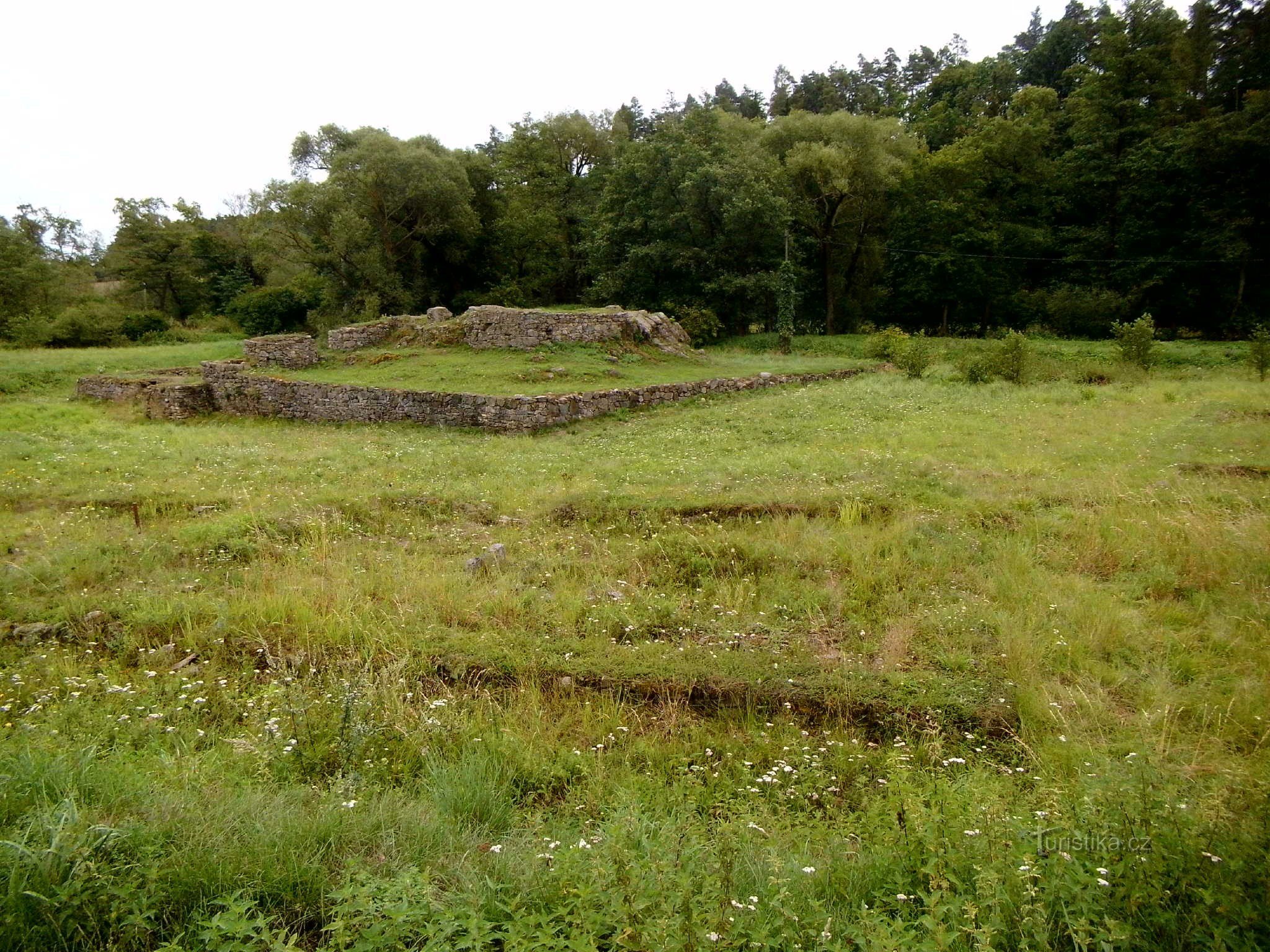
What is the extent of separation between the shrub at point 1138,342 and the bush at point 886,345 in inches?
287

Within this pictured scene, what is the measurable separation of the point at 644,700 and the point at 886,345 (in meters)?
26.9

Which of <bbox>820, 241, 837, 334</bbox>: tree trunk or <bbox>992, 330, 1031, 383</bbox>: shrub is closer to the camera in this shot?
<bbox>992, 330, 1031, 383</bbox>: shrub

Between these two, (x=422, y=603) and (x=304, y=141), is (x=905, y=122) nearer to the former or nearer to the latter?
(x=304, y=141)

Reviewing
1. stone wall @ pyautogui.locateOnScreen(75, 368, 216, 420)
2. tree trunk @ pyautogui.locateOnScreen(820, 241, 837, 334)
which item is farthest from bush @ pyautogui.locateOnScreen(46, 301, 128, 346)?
tree trunk @ pyautogui.locateOnScreen(820, 241, 837, 334)

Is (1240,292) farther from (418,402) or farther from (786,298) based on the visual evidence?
(418,402)

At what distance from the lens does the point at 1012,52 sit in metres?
60.0

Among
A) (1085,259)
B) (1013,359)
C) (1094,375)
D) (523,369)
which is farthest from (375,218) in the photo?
(1085,259)

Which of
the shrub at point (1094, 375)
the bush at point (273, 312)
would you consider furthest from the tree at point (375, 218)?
the shrub at point (1094, 375)

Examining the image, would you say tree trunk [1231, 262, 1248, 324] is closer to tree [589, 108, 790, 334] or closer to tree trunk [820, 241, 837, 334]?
tree trunk [820, 241, 837, 334]

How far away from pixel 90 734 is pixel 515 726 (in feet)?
8.64

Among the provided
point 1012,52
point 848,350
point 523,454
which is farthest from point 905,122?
point 523,454

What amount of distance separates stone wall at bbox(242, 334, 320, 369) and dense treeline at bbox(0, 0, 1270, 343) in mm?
9597

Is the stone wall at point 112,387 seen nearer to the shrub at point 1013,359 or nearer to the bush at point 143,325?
the bush at point 143,325

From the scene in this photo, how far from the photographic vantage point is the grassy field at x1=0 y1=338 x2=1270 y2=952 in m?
2.67
